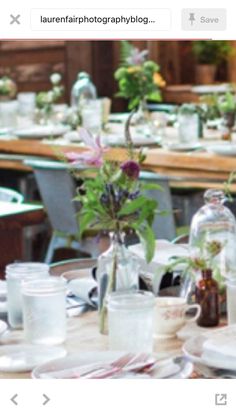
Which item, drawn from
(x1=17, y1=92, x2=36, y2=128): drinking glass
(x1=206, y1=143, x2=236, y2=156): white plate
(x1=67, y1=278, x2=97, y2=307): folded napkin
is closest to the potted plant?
(x1=17, y1=92, x2=36, y2=128): drinking glass

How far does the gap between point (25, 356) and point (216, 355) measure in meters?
0.28

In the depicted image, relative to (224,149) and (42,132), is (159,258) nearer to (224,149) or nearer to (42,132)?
(224,149)

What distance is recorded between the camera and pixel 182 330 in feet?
5.37

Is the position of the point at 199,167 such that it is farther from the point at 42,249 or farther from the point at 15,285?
the point at 15,285

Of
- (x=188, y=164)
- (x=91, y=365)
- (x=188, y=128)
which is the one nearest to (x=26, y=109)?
(x=188, y=128)

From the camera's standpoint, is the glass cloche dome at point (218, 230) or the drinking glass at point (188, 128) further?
the drinking glass at point (188, 128)

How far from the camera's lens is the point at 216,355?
1.42 metres

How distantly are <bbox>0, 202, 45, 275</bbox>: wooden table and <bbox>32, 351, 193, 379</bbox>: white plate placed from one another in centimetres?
118

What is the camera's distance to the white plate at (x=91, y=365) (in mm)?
1403

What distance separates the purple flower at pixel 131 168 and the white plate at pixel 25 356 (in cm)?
28

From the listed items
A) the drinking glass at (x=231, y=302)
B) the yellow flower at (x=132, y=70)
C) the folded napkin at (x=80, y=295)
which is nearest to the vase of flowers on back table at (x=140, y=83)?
the yellow flower at (x=132, y=70)

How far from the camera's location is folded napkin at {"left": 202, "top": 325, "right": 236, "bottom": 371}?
1.40 meters

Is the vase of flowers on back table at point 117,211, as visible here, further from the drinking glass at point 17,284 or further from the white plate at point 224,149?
the white plate at point 224,149

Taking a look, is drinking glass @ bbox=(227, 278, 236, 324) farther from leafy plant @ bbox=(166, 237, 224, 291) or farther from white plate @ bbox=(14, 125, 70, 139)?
white plate @ bbox=(14, 125, 70, 139)
